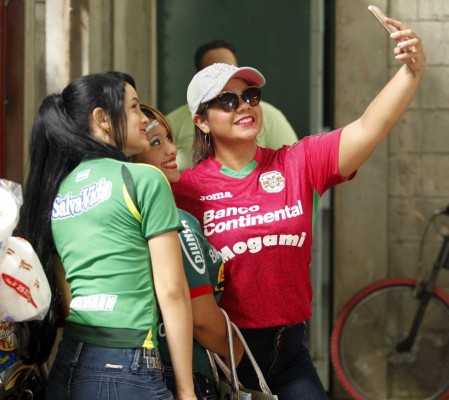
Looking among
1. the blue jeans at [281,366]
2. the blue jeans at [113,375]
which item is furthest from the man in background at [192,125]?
the blue jeans at [113,375]

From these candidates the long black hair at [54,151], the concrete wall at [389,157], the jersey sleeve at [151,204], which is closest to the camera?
the jersey sleeve at [151,204]

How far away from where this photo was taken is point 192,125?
20.1ft

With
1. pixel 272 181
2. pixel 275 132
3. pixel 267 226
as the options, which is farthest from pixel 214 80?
pixel 275 132

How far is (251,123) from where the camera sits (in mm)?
4070

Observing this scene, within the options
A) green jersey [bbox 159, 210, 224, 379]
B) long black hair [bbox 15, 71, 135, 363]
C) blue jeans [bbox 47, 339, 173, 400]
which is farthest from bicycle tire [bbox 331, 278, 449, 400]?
blue jeans [bbox 47, 339, 173, 400]

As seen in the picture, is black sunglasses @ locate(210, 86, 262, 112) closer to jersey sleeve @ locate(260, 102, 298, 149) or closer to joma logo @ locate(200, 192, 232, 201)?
joma logo @ locate(200, 192, 232, 201)

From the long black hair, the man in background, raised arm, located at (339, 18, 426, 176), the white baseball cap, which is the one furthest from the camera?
the man in background

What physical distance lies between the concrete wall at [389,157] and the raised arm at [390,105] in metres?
3.10

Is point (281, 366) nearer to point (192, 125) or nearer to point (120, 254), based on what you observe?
point (120, 254)

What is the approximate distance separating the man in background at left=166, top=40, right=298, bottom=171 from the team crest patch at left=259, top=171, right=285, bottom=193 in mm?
1879

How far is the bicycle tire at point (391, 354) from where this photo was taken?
7.10m

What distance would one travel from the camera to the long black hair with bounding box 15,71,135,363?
3.42m

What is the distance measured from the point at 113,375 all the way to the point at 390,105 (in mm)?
1392

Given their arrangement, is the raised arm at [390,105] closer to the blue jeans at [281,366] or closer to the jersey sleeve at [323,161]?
the jersey sleeve at [323,161]
